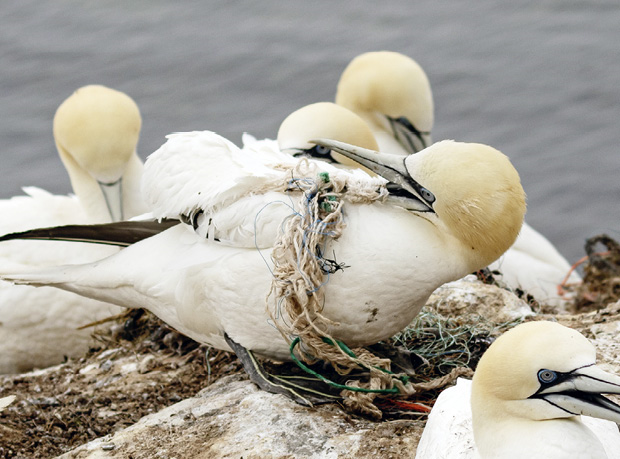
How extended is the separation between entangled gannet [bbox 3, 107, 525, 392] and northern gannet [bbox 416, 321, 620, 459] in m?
0.60

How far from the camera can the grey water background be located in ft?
30.5

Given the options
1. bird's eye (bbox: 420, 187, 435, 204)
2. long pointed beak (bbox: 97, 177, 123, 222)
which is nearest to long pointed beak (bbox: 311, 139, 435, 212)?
bird's eye (bbox: 420, 187, 435, 204)

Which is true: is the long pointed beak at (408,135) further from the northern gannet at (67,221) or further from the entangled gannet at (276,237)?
the entangled gannet at (276,237)

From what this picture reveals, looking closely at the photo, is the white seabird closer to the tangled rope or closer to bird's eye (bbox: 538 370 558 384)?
the tangled rope

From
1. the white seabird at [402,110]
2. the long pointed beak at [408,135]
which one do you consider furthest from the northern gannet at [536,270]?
the long pointed beak at [408,135]

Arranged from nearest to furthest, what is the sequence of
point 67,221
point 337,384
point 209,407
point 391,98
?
point 337,384
point 209,407
point 67,221
point 391,98

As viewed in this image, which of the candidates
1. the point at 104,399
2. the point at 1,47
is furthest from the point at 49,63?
the point at 104,399

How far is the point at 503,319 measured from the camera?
478cm

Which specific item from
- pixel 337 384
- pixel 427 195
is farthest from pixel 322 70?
pixel 427 195

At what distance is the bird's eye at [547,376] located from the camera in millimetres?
2922

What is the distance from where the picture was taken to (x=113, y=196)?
6332 millimetres

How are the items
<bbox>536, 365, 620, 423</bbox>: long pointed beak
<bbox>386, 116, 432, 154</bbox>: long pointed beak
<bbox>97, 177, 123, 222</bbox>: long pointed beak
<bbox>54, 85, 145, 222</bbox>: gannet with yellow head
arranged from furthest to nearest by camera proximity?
1. <bbox>386, 116, 432, 154</bbox>: long pointed beak
2. <bbox>97, 177, 123, 222</bbox>: long pointed beak
3. <bbox>54, 85, 145, 222</bbox>: gannet with yellow head
4. <bbox>536, 365, 620, 423</bbox>: long pointed beak

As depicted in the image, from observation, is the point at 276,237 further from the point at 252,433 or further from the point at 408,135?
the point at 408,135

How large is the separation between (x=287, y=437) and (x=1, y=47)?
797cm
